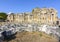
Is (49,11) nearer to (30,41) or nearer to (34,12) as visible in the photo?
(34,12)

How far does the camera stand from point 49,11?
4459 cm

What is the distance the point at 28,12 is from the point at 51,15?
657 cm

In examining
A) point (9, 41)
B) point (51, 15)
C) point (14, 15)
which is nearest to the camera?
point (9, 41)

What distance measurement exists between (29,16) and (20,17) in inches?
92.4

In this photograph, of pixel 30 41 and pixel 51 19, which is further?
pixel 51 19

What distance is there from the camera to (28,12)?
47531 millimetres

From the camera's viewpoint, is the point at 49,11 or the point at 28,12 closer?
the point at 49,11

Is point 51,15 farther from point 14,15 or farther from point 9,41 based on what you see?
point 9,41

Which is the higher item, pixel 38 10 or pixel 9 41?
pixel 38 10

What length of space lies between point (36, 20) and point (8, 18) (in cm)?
761

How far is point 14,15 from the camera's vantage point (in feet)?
155

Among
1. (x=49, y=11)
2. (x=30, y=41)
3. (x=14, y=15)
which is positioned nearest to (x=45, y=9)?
(x=49, y=11)

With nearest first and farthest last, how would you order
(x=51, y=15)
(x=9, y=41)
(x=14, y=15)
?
(x=9, y=41) < (x=51, y=15) < (x=14, y=15)

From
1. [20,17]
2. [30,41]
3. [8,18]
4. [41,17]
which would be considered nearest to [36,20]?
[41,17]
